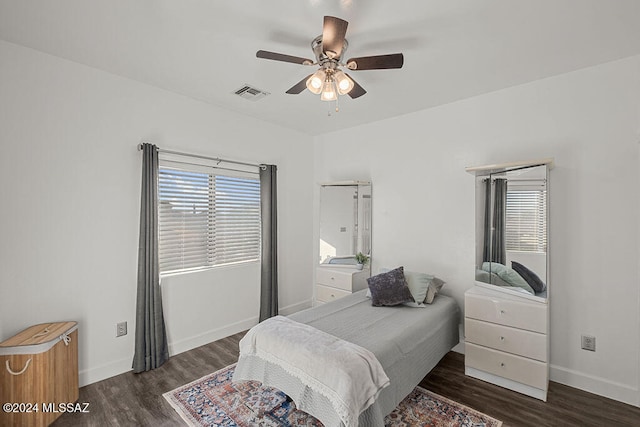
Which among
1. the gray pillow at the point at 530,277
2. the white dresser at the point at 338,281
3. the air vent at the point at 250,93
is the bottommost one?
the white dresser at the point at 338,281

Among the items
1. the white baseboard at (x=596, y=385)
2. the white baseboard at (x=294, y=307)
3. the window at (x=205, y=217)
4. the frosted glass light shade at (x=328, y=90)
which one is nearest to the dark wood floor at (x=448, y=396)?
the white baseboard at (x=596, y=385)

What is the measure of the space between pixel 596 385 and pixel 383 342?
1.91m

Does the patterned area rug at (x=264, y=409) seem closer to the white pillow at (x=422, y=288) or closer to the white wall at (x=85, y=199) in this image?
the white pillow at (x=422, y=288)

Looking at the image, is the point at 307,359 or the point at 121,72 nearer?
the point at 307,359

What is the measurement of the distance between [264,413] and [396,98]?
10.1ft

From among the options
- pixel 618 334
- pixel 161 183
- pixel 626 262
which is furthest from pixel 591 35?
pixel 161 183

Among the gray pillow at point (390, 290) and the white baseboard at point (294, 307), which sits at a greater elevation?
the gray pillow at point (390, 290)

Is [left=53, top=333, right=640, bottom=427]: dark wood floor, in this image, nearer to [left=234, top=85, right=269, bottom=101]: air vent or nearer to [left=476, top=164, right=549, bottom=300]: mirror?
[left=476, top=164, right=549, bottom=300]: mirror

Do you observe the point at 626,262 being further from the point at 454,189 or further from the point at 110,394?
the point at 110,394

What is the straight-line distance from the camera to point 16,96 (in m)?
2.27

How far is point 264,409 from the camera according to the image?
2246mm

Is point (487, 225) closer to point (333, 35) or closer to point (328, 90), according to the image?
point (328, 90)

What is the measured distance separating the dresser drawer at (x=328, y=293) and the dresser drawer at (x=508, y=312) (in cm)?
149

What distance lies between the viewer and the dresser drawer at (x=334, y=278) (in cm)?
376
